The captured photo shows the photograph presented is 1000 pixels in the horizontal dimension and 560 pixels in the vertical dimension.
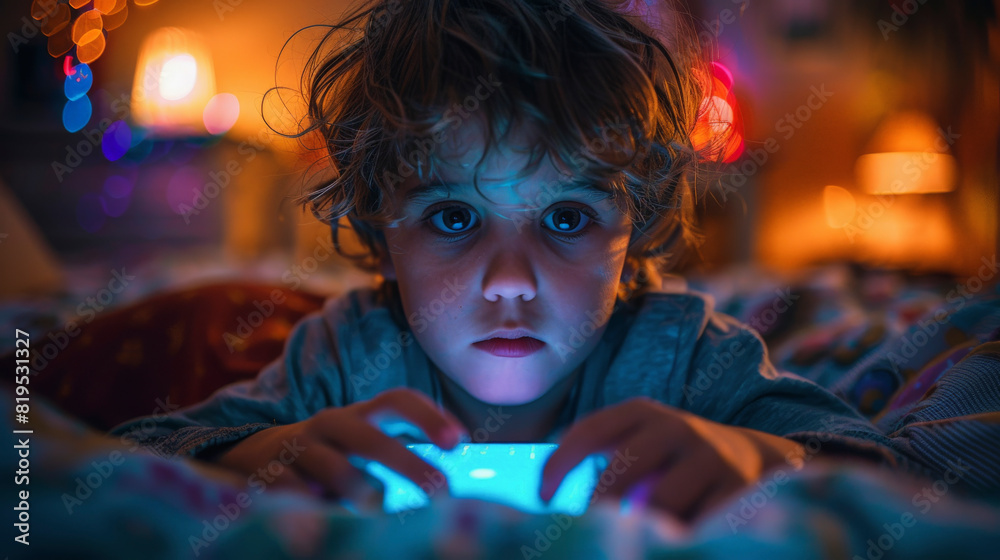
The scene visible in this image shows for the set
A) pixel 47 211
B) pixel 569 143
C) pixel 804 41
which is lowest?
pixel 47 211

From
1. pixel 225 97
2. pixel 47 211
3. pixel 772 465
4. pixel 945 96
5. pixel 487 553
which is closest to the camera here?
pixel 487 553

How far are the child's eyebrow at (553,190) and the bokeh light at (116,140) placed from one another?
3201 mm

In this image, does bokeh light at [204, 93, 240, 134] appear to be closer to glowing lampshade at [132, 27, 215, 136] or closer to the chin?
glowing lampshade at [132, 27, 215, 136]

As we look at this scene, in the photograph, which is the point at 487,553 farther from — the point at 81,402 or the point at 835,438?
the point at 81,402

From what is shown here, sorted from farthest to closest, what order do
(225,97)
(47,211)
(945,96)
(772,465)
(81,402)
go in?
(225,97)
(47,211)
(945,96)
(81,402)
(772,465)

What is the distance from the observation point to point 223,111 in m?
Answer: 3.66

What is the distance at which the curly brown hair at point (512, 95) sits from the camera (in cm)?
54

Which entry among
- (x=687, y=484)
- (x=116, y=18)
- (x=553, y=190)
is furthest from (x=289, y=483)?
(x=116, y=18)

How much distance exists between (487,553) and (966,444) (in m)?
0.33

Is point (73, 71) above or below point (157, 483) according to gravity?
above

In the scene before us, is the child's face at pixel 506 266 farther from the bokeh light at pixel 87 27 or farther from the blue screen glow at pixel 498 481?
the bokeh light at pixel 87 27

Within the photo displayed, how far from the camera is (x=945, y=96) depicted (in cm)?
192

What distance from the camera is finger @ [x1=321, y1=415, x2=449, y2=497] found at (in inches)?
12.6

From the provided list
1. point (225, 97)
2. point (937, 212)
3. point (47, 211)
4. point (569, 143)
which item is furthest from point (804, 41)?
point (47, 211)
